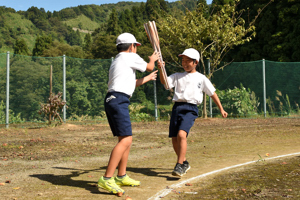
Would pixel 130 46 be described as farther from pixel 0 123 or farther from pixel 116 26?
pixel 116 26

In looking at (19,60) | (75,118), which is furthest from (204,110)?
(19,60)

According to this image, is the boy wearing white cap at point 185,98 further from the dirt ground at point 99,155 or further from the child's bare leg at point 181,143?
the dirt ground at point 99,155

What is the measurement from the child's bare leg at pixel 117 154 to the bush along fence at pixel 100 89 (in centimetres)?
976

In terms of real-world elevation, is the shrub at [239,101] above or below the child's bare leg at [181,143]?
above

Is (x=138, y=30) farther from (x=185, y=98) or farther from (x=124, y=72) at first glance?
(x=124, y=72)

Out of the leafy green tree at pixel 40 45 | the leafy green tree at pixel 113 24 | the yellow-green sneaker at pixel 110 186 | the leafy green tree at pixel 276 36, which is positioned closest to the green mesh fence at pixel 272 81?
the leafy green tree at pixel 276 36

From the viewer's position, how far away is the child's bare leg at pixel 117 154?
4707 millimetres

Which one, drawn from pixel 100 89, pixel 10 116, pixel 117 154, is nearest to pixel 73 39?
pixel 100 89

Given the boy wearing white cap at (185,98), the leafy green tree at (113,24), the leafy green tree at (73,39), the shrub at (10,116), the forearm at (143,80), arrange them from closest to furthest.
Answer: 1. the forearm at (143,80)
2. the boy wearing white cap at (185,98)
3. the shrub at (10,116)
4. the leafy green tree at (113,24)
5. the leafy green tree at (73,39)

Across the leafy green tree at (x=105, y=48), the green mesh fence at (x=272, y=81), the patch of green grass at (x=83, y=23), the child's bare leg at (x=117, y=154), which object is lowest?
the child's bare leg at (x=117, y=154)

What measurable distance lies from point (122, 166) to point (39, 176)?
5.36ft

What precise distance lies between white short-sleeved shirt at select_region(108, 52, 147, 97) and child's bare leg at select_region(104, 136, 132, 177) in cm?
60

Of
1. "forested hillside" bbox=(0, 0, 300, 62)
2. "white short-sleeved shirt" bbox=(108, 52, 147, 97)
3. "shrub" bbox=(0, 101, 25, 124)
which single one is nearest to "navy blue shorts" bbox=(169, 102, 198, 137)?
"white short-sleeved shirt" bbox=(108, 52, 147, 97)

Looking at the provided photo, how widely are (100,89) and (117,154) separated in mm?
11270
